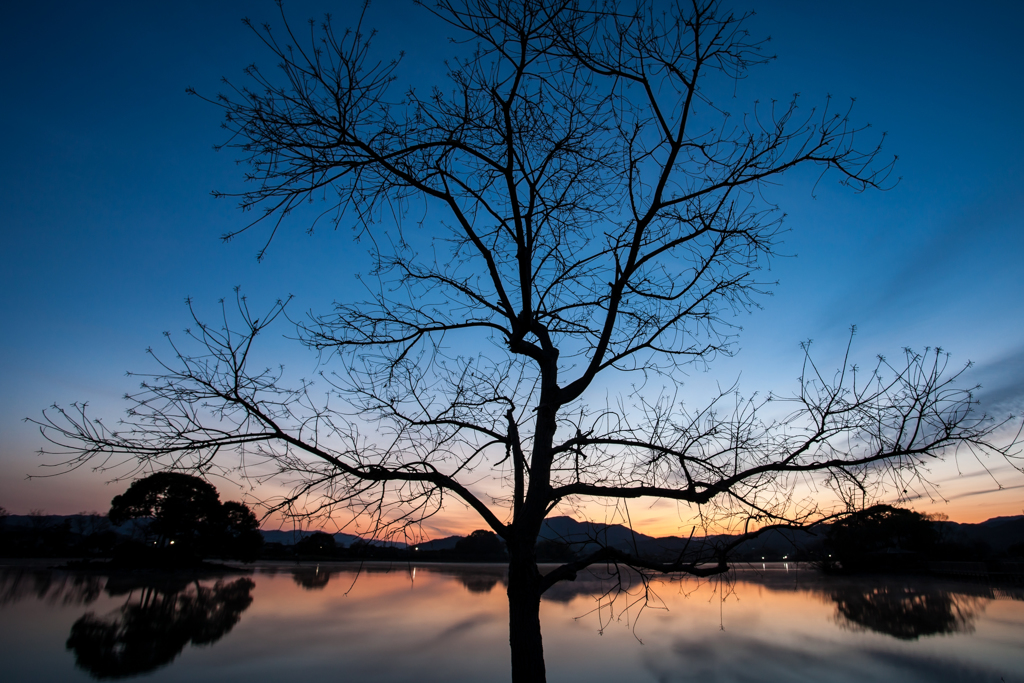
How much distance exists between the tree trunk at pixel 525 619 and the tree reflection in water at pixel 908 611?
30.4 metres

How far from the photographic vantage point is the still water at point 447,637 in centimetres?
1673

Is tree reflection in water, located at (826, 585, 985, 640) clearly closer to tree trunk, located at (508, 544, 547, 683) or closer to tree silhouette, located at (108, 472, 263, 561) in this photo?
tree trunk, located at (508, 544, 547, 683)

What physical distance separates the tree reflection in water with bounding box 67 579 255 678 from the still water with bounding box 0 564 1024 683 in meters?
0.09

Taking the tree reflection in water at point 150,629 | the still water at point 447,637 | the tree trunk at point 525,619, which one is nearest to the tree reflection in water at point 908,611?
the still water at point 447,637

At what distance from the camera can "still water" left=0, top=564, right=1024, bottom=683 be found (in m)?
16.7

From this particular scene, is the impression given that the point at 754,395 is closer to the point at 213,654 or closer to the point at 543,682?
the point at 543,682

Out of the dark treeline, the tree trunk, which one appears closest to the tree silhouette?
the dark treeline

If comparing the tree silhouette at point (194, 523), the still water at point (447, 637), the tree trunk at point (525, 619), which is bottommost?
the still water at point (447, 637)

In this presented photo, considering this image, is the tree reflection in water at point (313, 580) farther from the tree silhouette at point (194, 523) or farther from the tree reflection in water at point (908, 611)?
the tree reflection in water at point (908, 611)

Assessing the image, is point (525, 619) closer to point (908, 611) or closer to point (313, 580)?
point (908, 611)

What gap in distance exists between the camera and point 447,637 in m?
22.9

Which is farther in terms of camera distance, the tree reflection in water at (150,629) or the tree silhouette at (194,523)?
the tree silhouette at (194,523)

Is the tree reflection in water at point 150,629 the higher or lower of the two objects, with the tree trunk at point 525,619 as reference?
lower

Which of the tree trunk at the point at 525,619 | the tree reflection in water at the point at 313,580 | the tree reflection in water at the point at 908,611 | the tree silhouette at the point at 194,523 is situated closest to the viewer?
the tree trunk at the point at 525,619
